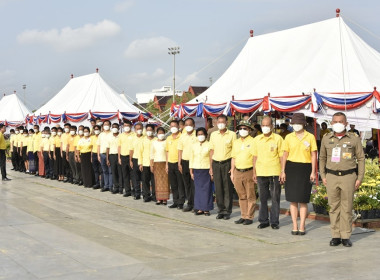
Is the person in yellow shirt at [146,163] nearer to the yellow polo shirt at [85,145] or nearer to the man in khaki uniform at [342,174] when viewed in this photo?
the yellow polo shirt at [85,145]

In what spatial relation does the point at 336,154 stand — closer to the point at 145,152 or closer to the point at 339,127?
the point at 339,127

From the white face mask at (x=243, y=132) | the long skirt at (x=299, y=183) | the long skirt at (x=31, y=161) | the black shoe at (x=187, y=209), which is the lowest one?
the black shoe at (x=187, y=209)

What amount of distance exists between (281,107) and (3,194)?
8022mm

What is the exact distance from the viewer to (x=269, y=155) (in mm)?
10078

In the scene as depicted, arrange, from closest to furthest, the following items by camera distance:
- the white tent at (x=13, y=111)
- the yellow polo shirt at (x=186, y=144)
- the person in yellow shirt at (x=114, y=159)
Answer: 1. the yellow polo shirt at (x=186, y=144)
2. the person in yellow shirt at (x=114, y=159)
3. the white tent at (x=13, y=111)

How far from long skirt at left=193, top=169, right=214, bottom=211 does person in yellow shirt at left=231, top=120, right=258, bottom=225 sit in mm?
1022

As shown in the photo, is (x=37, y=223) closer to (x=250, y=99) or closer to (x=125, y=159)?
(x=125, y=159)

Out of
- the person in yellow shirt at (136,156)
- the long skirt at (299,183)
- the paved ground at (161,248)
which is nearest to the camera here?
the paved ground at (161,248)

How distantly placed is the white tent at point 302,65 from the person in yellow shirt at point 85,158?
13.3 feet

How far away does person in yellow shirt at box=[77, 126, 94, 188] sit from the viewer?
1773 centimetres

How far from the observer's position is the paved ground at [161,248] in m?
6.88

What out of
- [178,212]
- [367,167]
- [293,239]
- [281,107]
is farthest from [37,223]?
[281,107]

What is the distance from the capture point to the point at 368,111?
46.2ft

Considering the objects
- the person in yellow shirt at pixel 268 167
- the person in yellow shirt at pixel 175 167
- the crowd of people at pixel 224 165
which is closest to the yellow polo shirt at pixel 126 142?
the crowd of people at pixel 224 165
